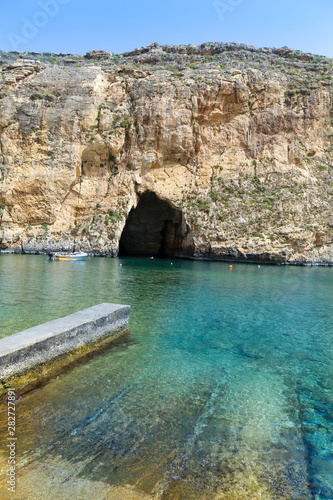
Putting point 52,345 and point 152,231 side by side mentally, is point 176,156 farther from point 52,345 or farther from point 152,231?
point 52,345

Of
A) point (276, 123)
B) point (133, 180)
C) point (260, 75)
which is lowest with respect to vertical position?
point (133, 180)

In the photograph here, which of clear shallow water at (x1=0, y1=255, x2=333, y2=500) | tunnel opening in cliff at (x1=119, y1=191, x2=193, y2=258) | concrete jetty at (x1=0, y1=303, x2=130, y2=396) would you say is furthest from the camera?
tunnel opening in cliff at (x1=119, y1=191, x2=193, y2=258)

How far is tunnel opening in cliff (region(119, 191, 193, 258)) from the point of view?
2025 inches

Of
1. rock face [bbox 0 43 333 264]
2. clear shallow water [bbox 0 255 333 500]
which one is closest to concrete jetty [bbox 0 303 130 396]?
clear shallow water [bbox 0 255 333 500]

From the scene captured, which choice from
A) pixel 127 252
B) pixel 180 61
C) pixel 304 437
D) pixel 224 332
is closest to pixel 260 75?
pixel 180 61

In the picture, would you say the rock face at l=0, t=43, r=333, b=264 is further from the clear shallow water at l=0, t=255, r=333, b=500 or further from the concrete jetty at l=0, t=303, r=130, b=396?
the concrete jetty at l=0, t=303, r=130, b=396

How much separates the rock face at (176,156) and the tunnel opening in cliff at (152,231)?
116 inches

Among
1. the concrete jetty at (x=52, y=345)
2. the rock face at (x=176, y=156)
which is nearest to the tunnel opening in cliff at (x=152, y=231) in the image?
the rock face at (x=176, y=156)

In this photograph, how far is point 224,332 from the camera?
8.77 m

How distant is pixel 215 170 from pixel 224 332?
39751 millimetres

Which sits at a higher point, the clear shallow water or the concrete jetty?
the concrete jetty

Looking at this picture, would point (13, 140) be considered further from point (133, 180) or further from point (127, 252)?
point (127, 252)

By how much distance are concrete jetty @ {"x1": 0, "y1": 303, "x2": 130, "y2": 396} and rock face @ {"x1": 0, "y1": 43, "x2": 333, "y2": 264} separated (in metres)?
35.5

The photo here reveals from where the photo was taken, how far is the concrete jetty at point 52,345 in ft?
16.1
